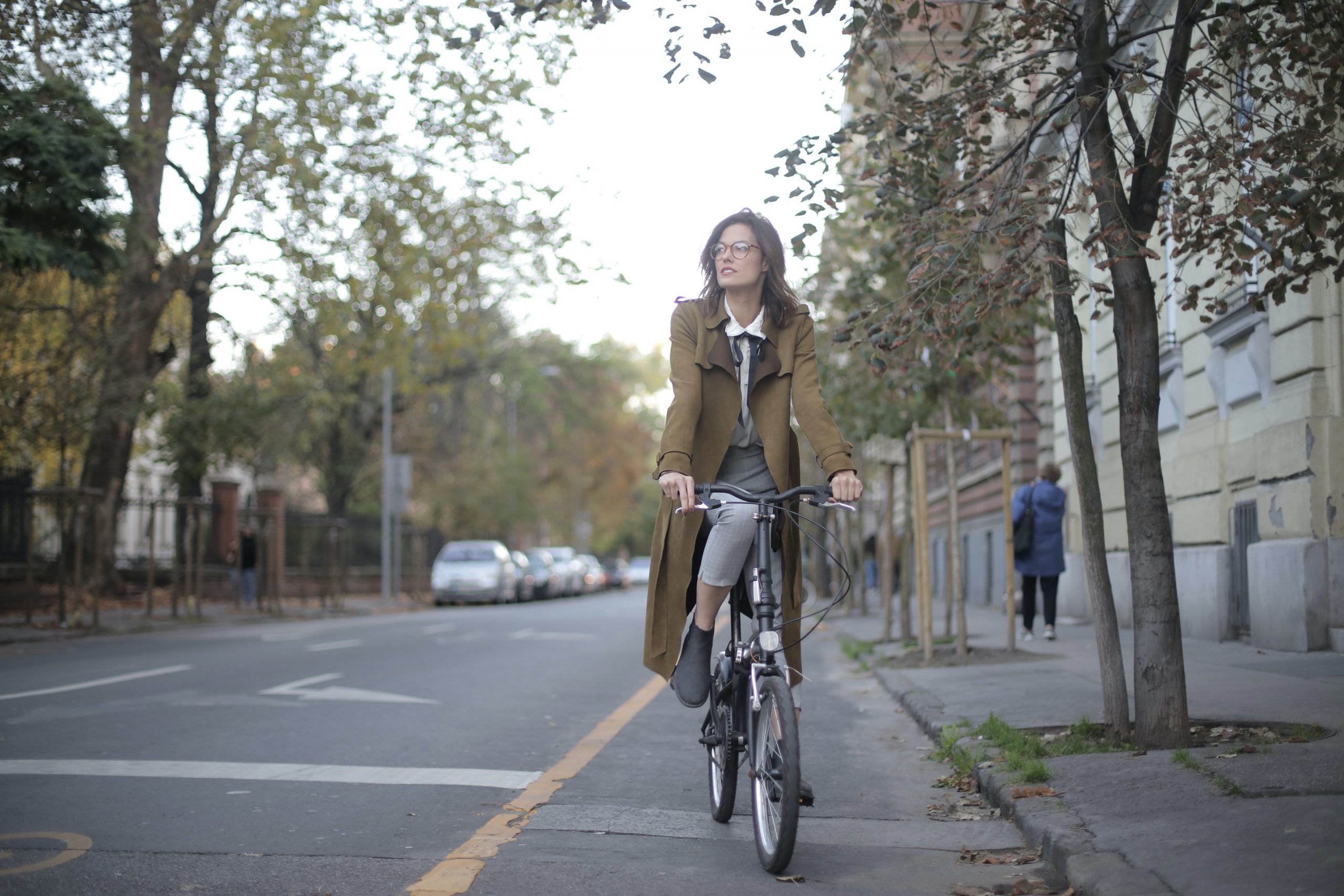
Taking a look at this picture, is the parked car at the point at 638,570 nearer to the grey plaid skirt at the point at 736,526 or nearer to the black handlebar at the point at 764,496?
the grey plaid skirt at the point at 736,526

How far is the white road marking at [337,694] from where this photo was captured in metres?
9.44

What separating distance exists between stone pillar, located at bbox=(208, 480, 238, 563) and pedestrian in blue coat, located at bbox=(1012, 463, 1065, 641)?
20145 millimetres

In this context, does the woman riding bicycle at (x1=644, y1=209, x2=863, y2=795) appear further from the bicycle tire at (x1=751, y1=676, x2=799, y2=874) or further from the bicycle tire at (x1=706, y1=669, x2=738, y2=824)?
the bicycle tire at (x1=751, y1=676, x2=799, y2=874)

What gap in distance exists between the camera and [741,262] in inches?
191

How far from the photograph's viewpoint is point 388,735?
758cm

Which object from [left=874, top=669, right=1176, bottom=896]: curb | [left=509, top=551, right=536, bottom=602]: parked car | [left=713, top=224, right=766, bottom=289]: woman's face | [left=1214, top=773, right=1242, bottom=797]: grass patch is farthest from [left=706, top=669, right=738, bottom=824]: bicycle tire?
[left=509, top=551, right=536, bottom=602]: parked car

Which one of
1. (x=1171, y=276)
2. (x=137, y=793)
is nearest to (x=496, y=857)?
(x=137, y=793)

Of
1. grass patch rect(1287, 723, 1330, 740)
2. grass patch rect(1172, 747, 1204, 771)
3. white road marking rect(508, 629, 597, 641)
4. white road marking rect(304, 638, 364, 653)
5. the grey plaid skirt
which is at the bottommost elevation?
white road marking rect(508, 629, 597, 641)

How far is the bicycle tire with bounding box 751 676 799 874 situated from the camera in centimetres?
405

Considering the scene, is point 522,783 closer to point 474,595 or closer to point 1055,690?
point 1055,690

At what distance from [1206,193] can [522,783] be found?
4094 mm

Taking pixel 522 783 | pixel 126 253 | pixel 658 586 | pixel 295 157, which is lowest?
pixel 522 783

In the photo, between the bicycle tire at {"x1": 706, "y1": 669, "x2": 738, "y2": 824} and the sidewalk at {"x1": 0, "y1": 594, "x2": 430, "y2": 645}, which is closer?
the bicycle tire at {"x1": 706, "y1": 669, "x2": 738, "y2": 824}

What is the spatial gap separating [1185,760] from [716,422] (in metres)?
2.32
